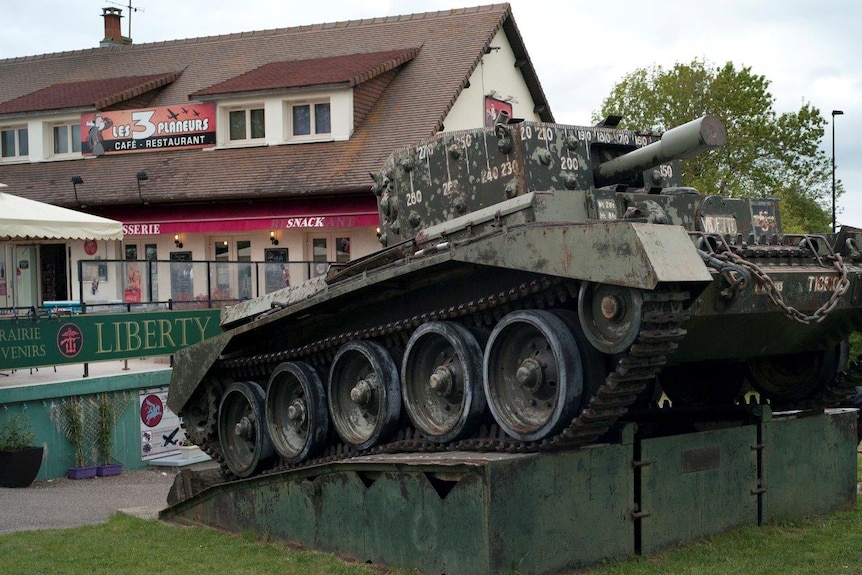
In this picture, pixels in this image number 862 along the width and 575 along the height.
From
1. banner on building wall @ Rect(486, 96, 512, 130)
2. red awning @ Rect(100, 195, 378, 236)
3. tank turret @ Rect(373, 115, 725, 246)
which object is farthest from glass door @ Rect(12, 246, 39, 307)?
tank turret @ Rect(373, 115, 725, 246)

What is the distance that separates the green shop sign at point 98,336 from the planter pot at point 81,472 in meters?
1.48

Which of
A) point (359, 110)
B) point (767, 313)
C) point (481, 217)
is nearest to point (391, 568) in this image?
point (481, 217)

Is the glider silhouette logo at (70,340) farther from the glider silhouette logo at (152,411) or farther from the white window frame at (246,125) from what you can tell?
the white window frame at (246,125)

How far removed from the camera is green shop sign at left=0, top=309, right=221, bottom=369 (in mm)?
15297

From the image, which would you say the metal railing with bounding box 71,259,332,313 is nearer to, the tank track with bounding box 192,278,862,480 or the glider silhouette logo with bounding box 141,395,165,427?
the glider silhouette logo with bounding box 141,395,165,427

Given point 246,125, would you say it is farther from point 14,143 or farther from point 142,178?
point 14,143

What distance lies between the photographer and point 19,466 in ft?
47.6

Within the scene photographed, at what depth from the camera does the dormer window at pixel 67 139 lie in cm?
3138

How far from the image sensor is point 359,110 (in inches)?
1080

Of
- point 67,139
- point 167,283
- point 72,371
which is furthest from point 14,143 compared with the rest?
point 72,371

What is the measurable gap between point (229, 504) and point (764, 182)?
31.4m

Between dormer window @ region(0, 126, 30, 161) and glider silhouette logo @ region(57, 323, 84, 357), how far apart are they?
17.3 meters

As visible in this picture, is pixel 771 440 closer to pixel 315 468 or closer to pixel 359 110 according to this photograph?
pixel 315 468

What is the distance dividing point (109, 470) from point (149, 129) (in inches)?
623
